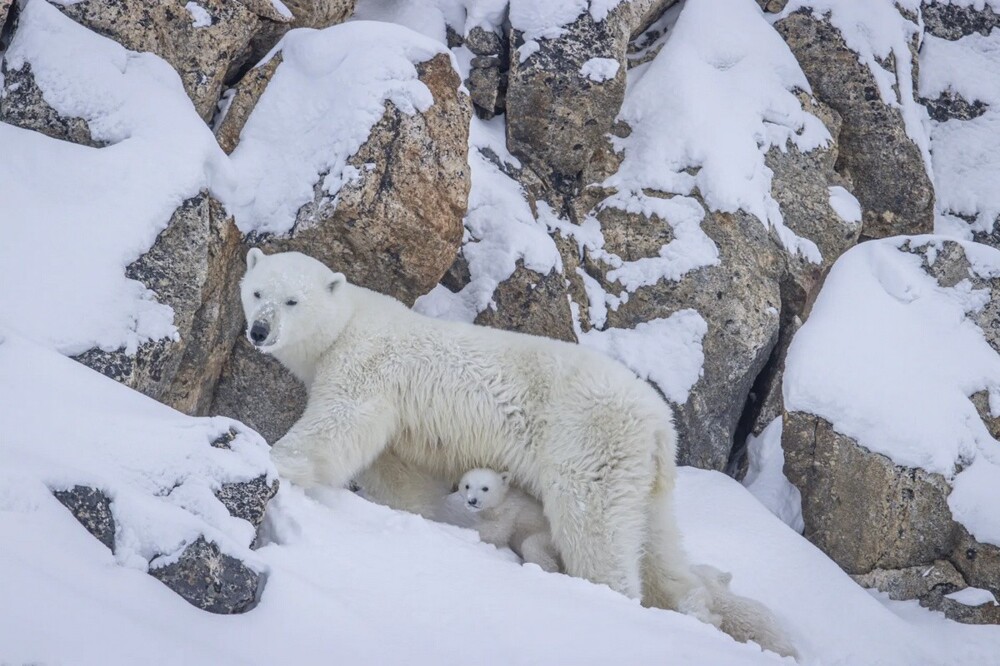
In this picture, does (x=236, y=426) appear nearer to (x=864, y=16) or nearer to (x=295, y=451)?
(x=295, y=451)

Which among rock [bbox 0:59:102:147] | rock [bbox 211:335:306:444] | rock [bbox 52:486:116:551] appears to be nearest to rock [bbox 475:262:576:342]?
rock [bbox 211:335:306:444]

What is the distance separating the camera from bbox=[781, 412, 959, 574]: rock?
7.56m

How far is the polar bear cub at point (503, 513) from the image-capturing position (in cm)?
618

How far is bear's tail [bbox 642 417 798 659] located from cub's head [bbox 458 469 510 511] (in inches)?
42.2

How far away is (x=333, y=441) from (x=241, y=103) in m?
3.54

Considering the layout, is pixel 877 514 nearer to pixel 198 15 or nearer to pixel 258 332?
pixel 258 332

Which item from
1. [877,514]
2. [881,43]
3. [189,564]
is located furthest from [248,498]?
[881,43]

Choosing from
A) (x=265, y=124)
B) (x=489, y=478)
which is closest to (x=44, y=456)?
(x=489, y=478)

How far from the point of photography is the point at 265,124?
25.4 feet

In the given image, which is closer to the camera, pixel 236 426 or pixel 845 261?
pixel 236 426

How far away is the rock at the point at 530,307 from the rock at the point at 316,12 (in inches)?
128

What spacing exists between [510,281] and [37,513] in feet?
17.4

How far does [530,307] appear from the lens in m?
8.32

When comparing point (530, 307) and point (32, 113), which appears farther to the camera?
point (530, 307)
